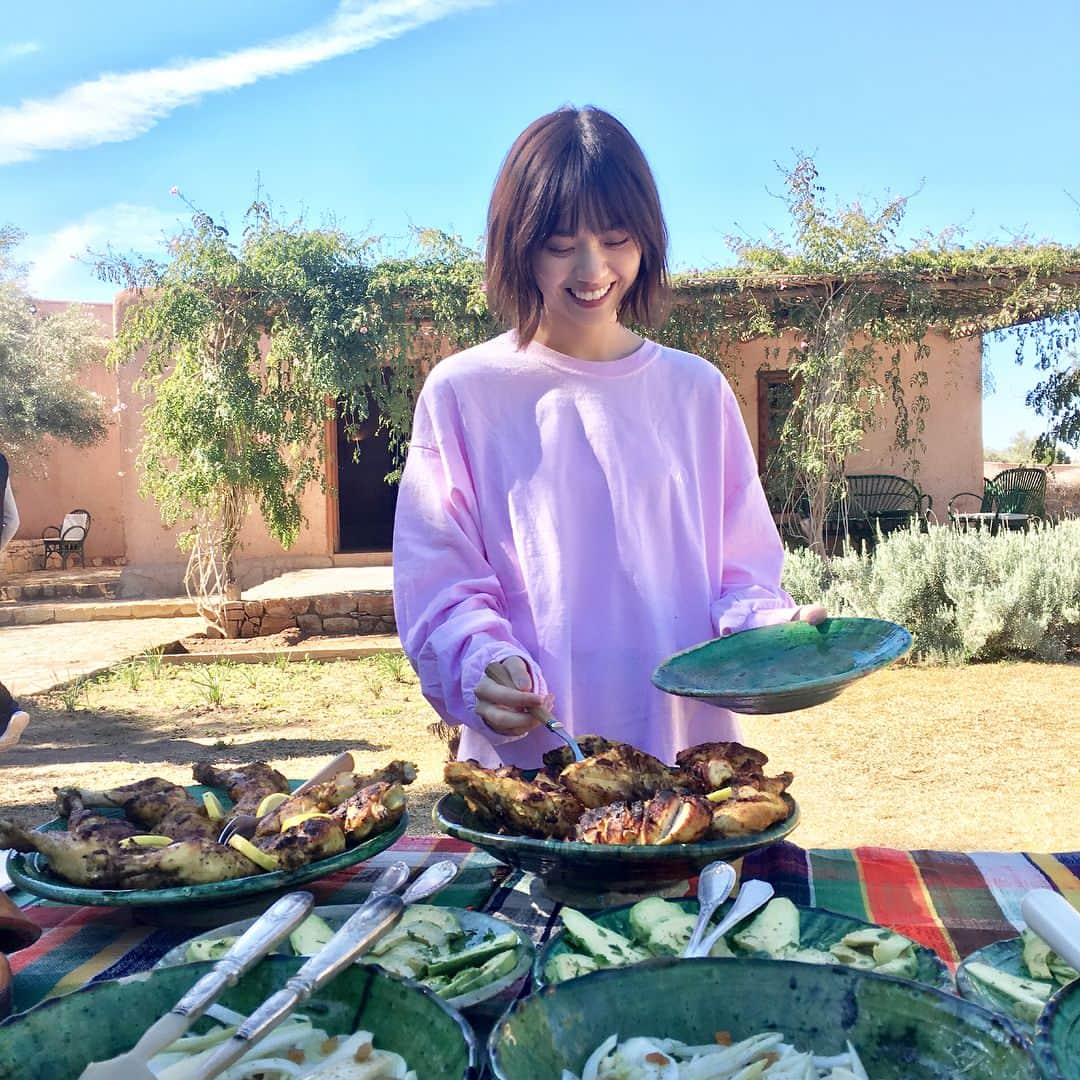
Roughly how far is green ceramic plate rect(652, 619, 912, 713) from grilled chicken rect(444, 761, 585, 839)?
230mm

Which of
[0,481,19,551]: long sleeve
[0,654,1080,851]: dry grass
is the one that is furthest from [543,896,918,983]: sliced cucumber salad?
[0,481,19,551]: long sleeve

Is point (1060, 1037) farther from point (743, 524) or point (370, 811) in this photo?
point (743, 524)

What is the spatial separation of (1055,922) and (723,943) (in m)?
0.33

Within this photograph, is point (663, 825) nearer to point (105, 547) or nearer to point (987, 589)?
point (987, 589)

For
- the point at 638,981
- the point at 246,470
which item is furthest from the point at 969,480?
the point at 638,981

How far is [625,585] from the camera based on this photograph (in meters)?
1.74

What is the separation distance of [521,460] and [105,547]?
16717 mm

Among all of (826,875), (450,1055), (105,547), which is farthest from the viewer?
(105,547)

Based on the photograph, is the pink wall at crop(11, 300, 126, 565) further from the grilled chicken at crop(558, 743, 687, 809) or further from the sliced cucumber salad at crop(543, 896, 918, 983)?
the sliced cucumber salad at crop(543, 896, 918, 983)

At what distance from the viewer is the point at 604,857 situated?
1.12m

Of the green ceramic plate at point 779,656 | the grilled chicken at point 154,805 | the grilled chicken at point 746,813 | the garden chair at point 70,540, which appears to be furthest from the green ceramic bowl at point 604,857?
the garden chair at point 70,540

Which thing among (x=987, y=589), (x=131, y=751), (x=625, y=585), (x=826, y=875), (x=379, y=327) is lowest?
(x=131, y=751)

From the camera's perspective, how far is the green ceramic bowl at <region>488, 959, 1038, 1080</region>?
0.71m

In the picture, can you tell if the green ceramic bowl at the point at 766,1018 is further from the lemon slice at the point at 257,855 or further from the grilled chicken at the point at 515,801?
the lemon slice at the point at 257,855
